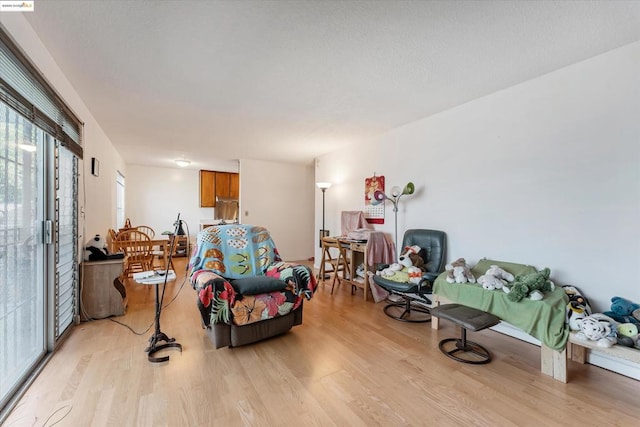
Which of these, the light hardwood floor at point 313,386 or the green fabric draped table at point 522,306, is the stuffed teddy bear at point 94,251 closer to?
the light hardwood floor at point 313,386

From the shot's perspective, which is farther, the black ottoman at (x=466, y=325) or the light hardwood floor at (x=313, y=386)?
the black ottoman at (x=466, y=325)

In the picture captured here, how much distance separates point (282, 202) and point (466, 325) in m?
4.75

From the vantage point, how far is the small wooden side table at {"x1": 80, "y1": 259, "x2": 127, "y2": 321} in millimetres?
2660

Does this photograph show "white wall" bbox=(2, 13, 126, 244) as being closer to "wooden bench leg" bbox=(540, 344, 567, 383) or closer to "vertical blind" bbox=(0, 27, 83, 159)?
"vertical blind" bbox=(0, 27, 83, 159)

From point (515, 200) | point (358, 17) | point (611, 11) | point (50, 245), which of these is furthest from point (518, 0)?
point (50, 245)

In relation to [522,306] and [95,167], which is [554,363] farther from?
[95,167]

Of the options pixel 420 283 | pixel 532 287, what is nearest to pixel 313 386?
pixel 420 283

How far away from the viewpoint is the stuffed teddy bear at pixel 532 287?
6.41 feet

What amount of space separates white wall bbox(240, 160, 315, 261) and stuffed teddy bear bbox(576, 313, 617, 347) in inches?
198

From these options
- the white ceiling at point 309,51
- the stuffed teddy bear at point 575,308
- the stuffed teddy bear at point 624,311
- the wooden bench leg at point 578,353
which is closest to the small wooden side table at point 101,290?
the white ceiling at point 309,51

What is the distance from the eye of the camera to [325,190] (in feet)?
16.9

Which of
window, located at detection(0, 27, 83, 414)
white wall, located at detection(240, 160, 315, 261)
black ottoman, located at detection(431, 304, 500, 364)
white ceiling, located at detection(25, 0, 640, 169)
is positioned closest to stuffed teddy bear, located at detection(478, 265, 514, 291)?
black ottoman, located at detection(431, 304, 500, 364)

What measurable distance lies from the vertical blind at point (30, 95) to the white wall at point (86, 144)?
0.08 meters

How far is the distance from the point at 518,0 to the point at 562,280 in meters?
2.09
